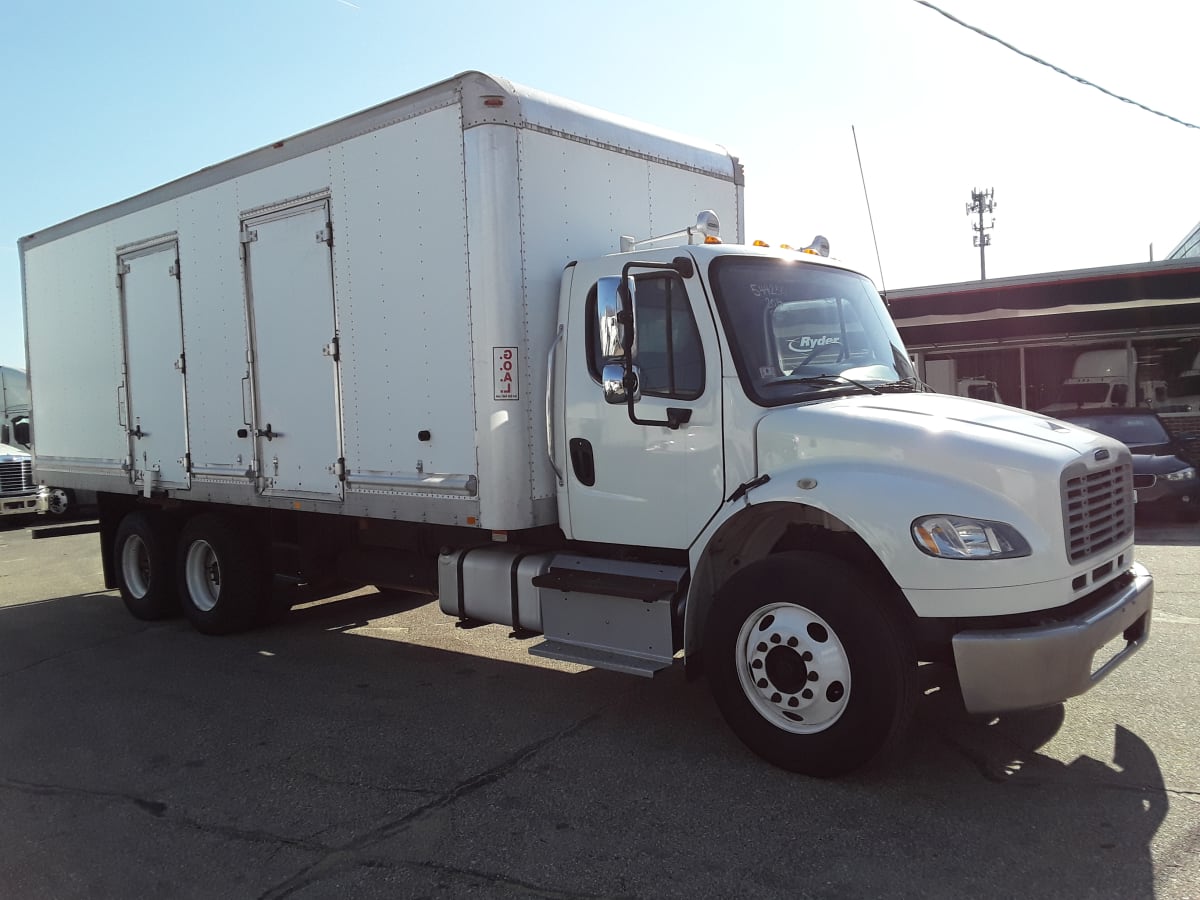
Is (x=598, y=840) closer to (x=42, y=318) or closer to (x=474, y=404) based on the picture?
(x=474, y=404)

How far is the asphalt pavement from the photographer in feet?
11.5

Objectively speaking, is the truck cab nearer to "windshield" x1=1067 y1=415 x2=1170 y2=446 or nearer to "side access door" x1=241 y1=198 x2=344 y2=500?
"side access door" x1=241 y1=198 x2=344 y2=500

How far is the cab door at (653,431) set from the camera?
476 centimetres

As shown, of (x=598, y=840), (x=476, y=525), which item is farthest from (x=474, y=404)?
(x=598, y=840)

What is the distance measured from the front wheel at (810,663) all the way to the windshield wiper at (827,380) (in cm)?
95

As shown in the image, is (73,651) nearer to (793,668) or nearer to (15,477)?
(793,668)

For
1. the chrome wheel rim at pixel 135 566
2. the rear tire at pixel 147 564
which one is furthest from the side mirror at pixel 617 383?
the chrome wheel rim at pixel 135 566

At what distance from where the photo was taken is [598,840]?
3.79m

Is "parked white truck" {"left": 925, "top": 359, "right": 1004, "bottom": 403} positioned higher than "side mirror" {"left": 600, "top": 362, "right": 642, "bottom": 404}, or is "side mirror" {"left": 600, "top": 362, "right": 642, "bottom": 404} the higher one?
"parked white truck" {"left": 925, "top": 359, "right": 1004, "bottom": 403}

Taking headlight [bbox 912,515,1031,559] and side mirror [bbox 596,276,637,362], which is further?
side mirror [bbox 596,276,637,362]

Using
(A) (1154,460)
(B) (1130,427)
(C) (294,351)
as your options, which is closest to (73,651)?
(C) (294,351)

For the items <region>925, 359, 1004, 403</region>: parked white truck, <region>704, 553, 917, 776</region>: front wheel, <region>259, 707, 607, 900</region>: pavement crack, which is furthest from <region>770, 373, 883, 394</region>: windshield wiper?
<region>925, 359, 1004, 403</region>: parked white truck

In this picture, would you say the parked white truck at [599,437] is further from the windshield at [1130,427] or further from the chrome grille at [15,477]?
the chrome grille at [15,477]

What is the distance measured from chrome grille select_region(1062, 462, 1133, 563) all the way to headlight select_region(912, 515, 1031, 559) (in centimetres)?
28
